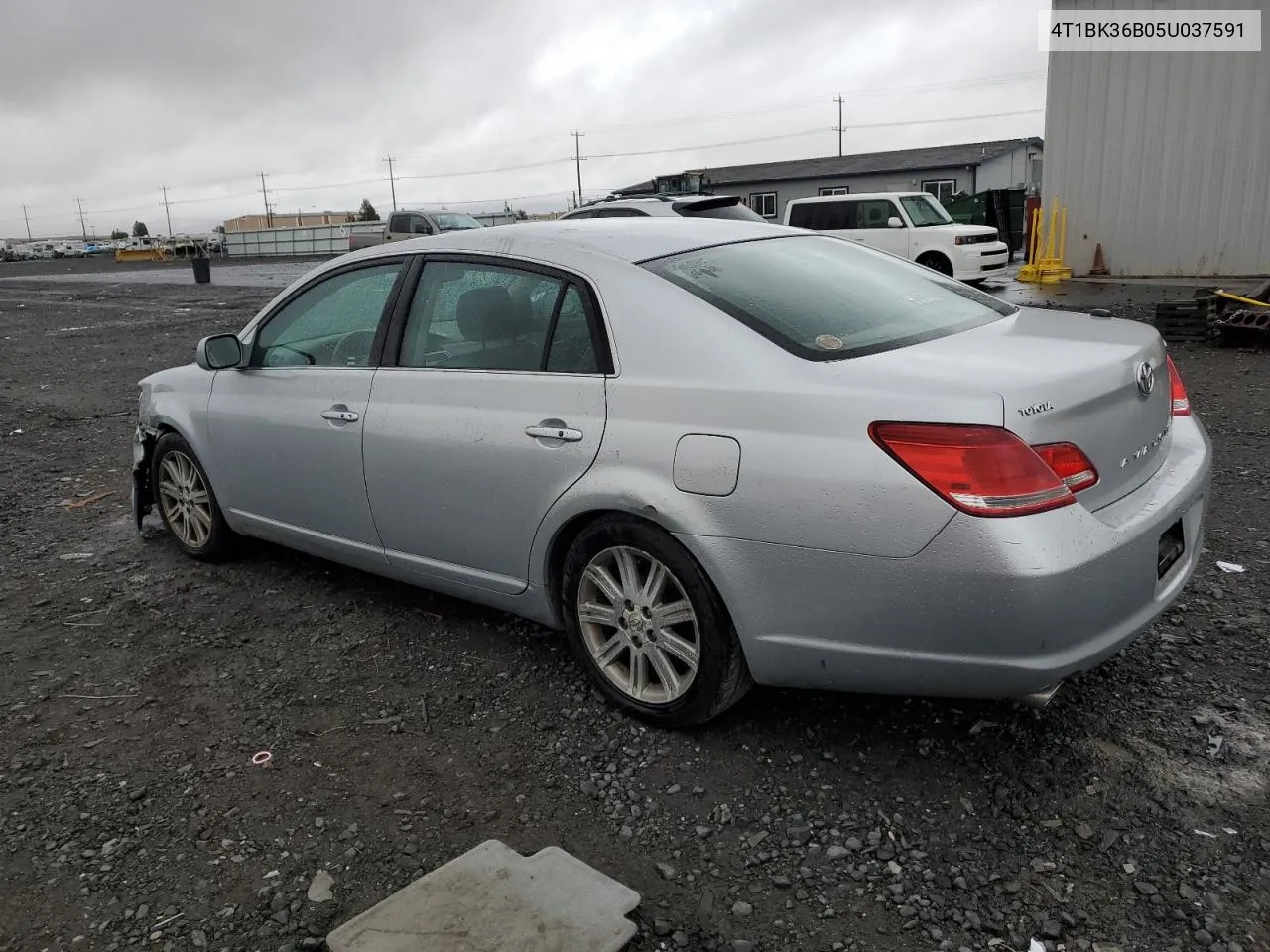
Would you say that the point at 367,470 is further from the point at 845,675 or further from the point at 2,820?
the point at 845,675

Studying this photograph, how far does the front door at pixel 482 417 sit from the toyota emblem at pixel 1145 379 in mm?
1567

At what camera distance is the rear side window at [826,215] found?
1892 centimetres

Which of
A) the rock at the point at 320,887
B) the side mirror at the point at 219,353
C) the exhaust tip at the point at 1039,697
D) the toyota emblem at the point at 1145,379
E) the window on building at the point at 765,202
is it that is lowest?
the rock at the point at 320,887

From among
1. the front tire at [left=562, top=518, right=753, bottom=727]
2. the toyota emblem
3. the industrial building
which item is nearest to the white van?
the toyota emblem

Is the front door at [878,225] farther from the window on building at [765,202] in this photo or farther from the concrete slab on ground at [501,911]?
the window on building at [765,202]

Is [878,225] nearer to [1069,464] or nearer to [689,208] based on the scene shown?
[689,208]

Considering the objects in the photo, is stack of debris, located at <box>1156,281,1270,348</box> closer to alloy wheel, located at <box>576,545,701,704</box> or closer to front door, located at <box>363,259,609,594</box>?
front door, located at <box>363,259,609,594</box>

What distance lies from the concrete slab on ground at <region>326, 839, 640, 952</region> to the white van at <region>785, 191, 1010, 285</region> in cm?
1604

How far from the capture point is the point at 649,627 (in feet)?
10.4

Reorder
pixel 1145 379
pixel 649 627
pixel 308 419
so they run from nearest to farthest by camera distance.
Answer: pixel 1145 379, pixel 649 627, pixel 308 419

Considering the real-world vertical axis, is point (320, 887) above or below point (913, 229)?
below

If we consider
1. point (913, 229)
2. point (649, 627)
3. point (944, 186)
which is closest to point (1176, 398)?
point (649, 627)

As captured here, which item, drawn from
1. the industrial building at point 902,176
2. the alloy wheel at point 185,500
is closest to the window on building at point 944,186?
the industrial building at point 902,176

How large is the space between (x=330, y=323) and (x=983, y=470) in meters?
2.83
